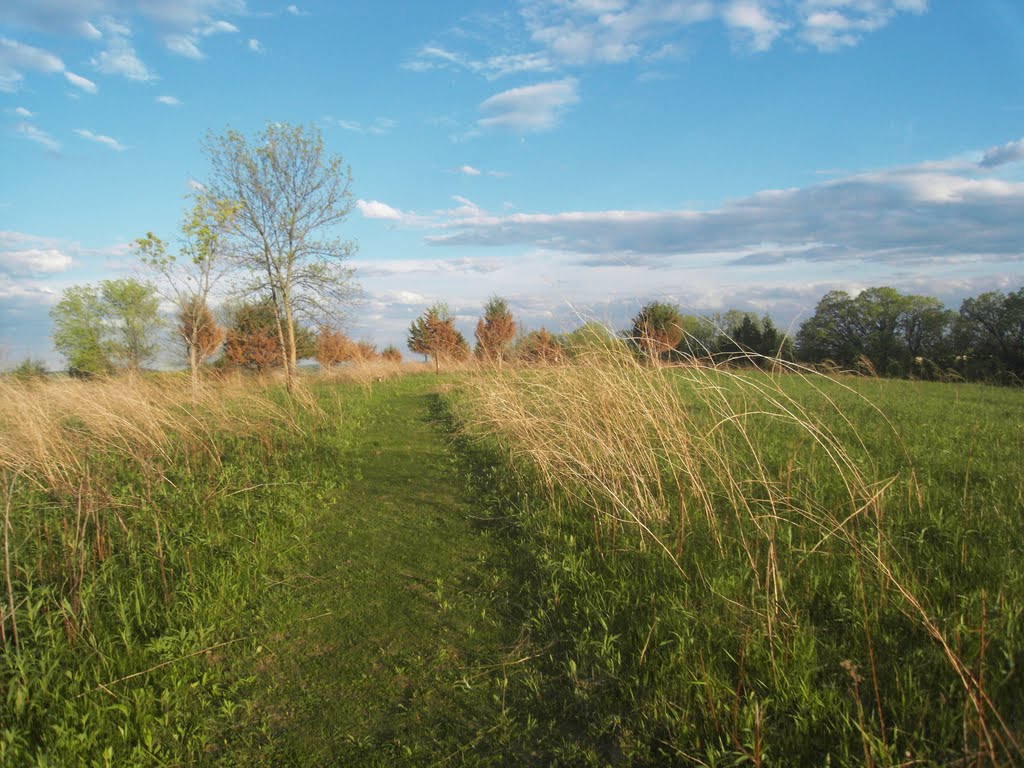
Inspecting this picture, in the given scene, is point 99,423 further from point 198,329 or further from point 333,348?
point 333,348

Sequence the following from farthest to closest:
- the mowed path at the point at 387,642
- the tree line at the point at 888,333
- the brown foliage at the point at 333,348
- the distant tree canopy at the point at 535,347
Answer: the brown foliage at the point at 333,348
the tree line at the point at 888,333
the distant tree canopy at the point at 535,347
the mowed path at the point at 387,642

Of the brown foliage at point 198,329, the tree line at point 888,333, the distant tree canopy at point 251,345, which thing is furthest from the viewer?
the distant tree canopy at point 251,345

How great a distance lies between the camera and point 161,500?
4.89 meters

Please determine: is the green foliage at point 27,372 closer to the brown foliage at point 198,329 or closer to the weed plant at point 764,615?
the brown foliage at point 198,329

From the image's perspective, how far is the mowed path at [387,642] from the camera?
2.25m

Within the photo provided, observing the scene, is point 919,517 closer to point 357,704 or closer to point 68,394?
point 357,704

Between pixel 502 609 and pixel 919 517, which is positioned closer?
pixel 502 609

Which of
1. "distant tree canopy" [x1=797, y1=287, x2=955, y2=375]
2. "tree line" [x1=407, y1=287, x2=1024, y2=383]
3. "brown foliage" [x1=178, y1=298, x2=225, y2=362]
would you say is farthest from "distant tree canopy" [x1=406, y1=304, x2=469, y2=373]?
"distant tree canopy" [x1=797, y1=287, x2=955, y2=375]

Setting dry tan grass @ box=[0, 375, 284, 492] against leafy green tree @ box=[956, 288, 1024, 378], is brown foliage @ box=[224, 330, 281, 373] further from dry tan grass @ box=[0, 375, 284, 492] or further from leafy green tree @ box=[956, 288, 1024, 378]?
leafy green tree @ box=[956, 288, 1024, 378]

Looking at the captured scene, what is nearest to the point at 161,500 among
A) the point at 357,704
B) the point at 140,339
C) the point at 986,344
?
the point at 357,704

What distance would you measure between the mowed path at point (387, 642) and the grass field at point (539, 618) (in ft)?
0.05

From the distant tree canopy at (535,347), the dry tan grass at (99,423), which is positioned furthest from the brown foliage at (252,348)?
the distant tree canopy at (535,347)

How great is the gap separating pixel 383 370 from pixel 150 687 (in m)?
23.1

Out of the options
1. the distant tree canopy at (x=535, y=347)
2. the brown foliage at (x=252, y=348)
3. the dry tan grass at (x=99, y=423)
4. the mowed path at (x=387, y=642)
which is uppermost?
the brown foliage at (x=252, y=348)
